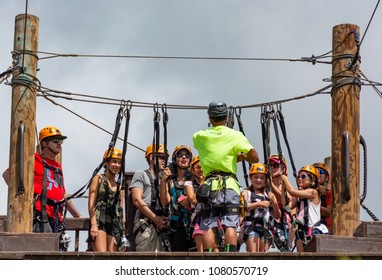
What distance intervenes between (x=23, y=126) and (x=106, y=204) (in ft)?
4.39

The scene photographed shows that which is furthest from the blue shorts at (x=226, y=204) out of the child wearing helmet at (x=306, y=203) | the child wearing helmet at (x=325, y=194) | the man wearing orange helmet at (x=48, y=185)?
the man wearing orange helmet at (x=48, y=185)

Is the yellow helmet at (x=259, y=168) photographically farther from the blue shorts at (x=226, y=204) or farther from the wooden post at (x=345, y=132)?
Answer: the blue shorts at (x=226, y=204)

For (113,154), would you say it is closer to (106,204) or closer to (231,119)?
(106,204)

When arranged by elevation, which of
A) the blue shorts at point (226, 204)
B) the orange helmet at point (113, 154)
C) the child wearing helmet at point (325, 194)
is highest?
the orange helmet at point (113, 154)

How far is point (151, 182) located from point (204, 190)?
4.50ft

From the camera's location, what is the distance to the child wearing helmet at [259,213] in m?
15.7

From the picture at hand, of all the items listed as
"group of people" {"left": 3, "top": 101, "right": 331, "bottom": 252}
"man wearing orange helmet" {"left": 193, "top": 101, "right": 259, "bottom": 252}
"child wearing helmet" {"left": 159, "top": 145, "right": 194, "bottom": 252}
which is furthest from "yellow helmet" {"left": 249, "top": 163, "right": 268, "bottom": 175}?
"man wearing orange helmet" {"left": 193, "top": 101, "right": 259, "bottom": 252}

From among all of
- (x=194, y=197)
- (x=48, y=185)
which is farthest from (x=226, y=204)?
(x=48, y=185)

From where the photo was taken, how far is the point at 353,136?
1595cm

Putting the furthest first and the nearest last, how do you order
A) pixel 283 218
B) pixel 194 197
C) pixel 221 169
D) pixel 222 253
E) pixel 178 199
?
pixel 283 218
pixel 178 199
pixel 194 197
pixel 221 169
pixel 222 253

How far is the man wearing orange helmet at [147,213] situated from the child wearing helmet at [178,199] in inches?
5.0

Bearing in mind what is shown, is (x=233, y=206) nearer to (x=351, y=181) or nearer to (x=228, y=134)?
(x=228, y=134)

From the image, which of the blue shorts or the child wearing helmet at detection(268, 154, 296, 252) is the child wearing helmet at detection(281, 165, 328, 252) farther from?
the blue shorts

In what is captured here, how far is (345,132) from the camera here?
51.8 ft
